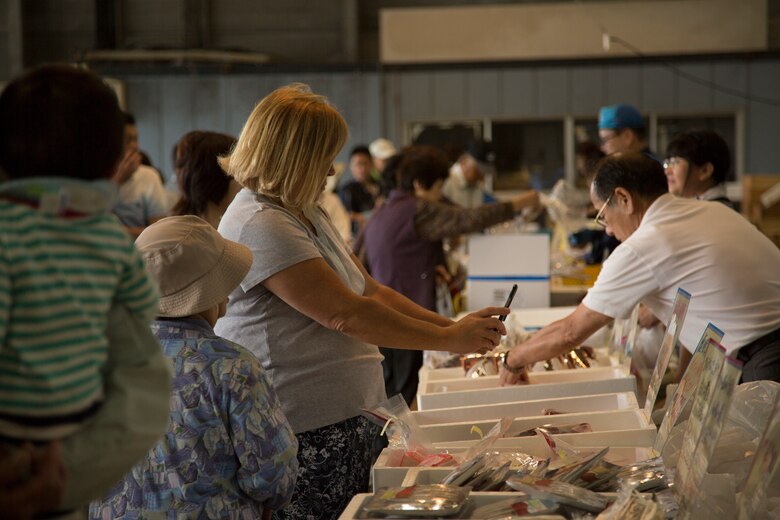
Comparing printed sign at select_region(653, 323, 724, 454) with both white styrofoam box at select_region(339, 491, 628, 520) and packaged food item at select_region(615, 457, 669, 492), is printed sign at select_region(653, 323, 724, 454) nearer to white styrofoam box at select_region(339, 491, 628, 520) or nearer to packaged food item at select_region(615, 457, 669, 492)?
packaged food item at select_region(615, 457, 669, 492)

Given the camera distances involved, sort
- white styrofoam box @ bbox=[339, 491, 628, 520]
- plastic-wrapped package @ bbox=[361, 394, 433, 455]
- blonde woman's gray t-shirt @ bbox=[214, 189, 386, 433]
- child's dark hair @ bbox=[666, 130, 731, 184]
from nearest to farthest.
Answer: white styrofoam box @ bbox=[339, 491, 628, 520] → plastic-wrapped package @ bbox=[361, 394, 433, 455] → blonde woman's gray t-shirt @ bbox=[214, 189, 386, 433] → child's dark hair @ bbox=[666, 130, 731, 184]

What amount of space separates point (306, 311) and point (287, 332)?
0.09 m

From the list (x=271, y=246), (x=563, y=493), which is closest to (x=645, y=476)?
(x=563, y=493)

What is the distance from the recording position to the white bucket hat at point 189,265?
1703 mm

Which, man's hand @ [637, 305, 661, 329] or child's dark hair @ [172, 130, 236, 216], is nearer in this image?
child's dark hair @ [172, 130, 236, 216]

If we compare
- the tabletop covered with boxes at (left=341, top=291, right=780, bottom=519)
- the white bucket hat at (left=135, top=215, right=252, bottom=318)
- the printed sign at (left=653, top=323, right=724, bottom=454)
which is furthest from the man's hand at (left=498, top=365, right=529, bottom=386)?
the white bucket hat at (left=135, top=215, right=252, bottom=318)

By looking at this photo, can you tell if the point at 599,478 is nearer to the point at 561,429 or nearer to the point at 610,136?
the point at 561,429

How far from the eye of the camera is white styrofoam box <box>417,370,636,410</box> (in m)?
2.52

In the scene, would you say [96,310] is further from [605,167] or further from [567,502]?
[605,167]

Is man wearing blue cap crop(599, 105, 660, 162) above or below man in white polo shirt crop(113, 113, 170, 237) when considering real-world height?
above

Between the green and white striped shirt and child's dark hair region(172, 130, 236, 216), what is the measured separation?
1.64 meters

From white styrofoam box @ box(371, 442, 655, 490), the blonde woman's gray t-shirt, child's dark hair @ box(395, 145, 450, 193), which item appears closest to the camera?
white styrofoam box @ box(371, 442, 655, 490)

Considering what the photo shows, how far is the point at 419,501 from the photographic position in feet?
5.25

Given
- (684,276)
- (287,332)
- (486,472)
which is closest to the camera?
(486,472)
